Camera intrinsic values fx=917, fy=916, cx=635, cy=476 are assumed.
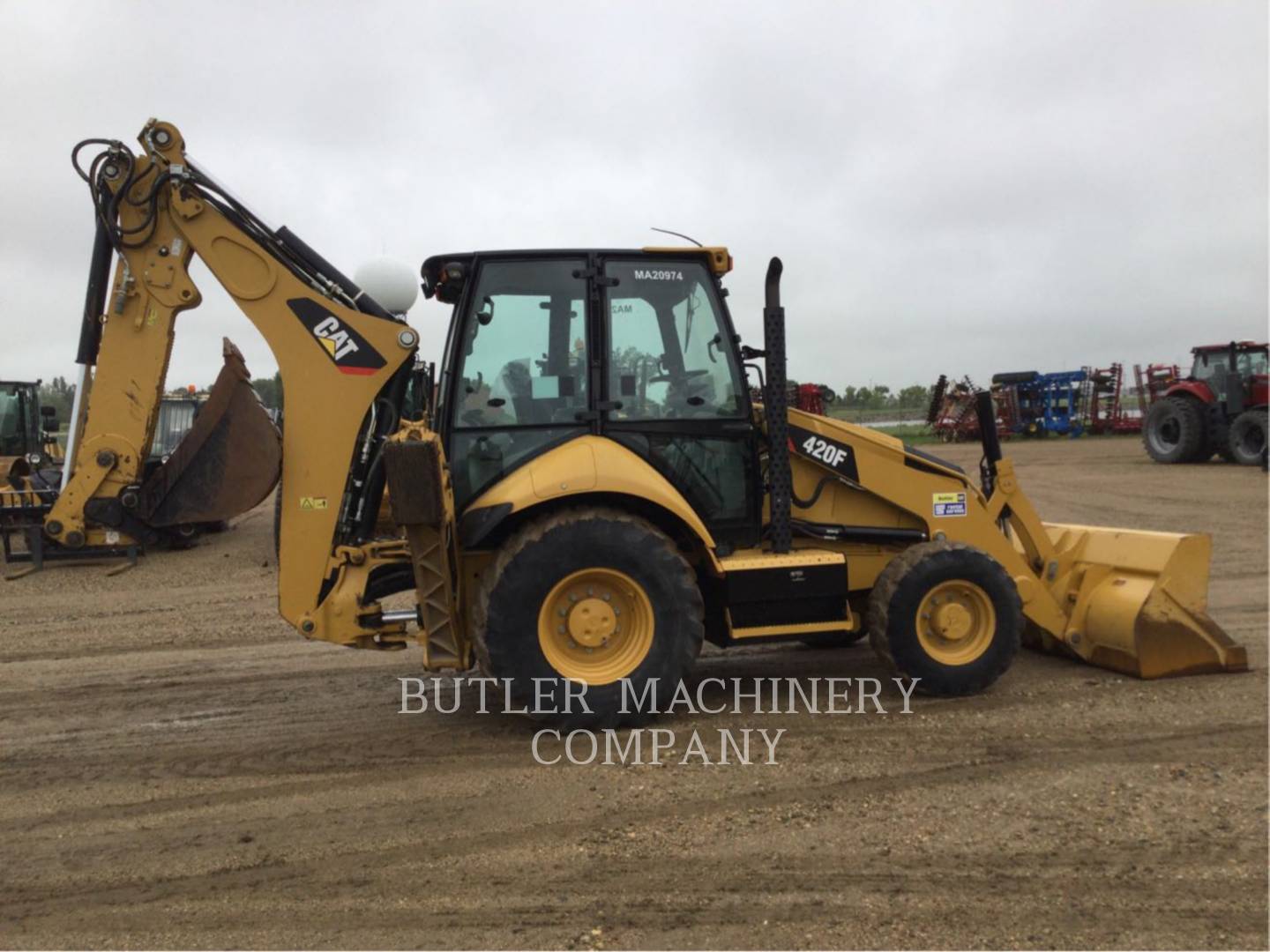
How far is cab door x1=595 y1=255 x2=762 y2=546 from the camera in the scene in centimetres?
487

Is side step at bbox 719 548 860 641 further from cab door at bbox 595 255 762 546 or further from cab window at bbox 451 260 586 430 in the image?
cab window at bbox 451 260 586 430

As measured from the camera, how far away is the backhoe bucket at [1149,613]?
5.33 metres

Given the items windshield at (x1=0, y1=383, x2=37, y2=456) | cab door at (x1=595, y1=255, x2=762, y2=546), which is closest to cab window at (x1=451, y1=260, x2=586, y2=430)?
cab door at (x1=595, y1=255, x2=762, y2=546)

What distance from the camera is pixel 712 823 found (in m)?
3.66

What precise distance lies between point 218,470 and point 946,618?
4030 millimetres

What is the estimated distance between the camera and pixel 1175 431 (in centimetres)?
1977

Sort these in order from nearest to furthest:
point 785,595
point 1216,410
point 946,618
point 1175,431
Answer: point 785,595 → point 946,618 → point 1216,410 → point 1175,431

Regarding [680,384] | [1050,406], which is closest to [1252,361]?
[1050,406]

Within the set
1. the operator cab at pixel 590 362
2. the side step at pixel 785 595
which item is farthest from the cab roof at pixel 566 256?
the side step at pixel 785 595

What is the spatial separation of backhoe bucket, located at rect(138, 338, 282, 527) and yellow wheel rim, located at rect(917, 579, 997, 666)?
3.60 m

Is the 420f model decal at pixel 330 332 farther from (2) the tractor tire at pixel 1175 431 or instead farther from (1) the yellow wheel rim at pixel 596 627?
(2) the tractor tire at pixel 1175 431

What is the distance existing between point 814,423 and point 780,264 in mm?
959

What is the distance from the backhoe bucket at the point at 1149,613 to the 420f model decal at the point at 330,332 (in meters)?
4.47

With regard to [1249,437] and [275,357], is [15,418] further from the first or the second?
[1249,437]
